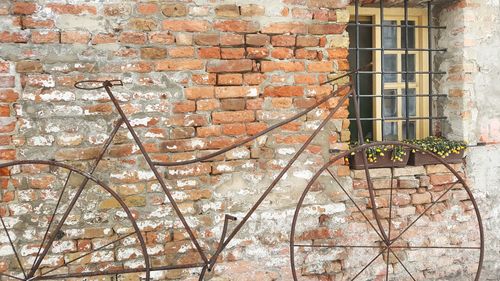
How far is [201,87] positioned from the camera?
2936mm

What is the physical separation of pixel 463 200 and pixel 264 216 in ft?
4.75

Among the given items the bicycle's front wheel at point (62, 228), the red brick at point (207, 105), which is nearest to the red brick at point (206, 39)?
the red brick at point (207, 105)

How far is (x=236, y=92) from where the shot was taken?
2.99 meters

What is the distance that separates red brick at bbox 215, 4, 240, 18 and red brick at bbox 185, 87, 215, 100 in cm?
45

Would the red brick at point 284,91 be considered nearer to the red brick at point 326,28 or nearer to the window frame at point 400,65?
the red brick at point 326,28

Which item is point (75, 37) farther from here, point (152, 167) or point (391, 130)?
point (391, 130)

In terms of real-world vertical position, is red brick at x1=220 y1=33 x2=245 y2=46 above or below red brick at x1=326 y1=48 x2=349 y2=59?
above

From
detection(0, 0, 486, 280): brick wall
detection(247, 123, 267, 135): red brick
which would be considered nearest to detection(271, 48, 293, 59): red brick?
detection(0, 0, 486, 280): brick wall

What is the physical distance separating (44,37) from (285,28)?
4.58 feet

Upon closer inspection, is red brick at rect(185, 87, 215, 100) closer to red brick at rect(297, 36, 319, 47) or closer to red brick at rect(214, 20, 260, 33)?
red brick at rect(214, 20, 260, 33)

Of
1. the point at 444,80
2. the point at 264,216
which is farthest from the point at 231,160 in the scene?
the point at 444,80

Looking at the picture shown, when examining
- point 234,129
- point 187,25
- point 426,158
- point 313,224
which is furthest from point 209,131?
point 426,158

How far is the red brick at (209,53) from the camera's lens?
2922 mm

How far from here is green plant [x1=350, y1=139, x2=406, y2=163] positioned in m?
3.21
